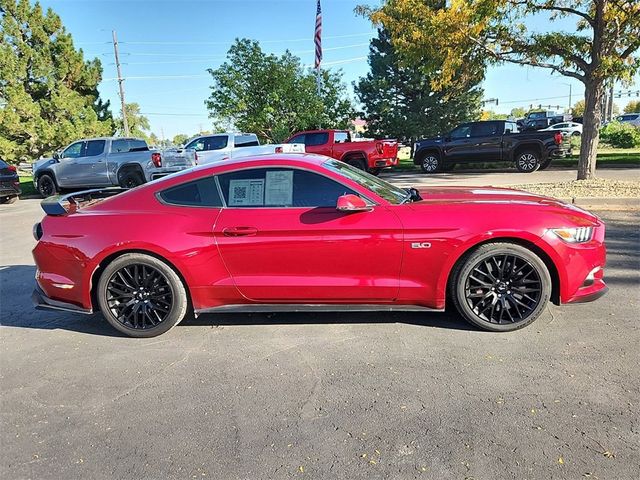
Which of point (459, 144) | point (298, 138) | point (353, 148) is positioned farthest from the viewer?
point (298, 138)

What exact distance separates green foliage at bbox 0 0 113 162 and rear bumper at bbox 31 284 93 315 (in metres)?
21.1

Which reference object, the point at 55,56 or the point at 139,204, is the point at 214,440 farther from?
the point at 55,56

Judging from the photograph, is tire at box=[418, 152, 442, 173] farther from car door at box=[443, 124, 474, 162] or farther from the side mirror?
Result: the side mirror

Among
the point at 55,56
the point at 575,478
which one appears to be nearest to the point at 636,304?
the point at 575,478

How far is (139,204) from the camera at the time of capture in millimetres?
4035

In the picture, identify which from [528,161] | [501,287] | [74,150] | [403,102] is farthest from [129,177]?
[403,102]

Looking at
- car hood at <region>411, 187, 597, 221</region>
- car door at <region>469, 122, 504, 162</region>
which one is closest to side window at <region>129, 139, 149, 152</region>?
car door at <region>469, 122, 504, 162</region>

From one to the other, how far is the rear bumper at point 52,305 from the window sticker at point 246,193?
1580 mm

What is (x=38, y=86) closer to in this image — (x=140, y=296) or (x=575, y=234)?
(x=140, y=296)

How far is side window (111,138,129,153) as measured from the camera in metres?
15.1

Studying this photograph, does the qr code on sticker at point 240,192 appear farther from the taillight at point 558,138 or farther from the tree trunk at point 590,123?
the taillight at point 558,138

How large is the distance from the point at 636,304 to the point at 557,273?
120 cm

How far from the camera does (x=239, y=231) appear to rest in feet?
12.4

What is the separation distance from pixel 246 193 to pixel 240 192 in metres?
0.05
